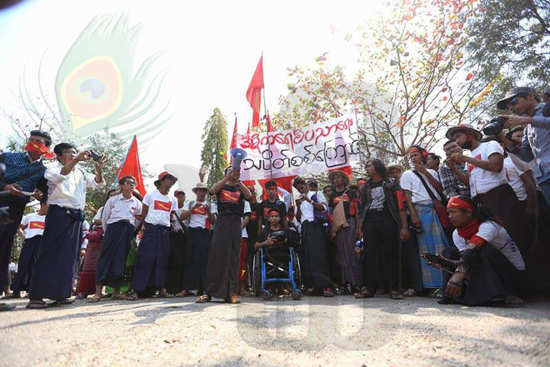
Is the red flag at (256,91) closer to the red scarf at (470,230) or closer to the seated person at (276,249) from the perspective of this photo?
the seated person at (276,249)

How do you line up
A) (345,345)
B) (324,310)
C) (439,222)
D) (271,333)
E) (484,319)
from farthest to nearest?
(439,222) < (324,310) < (484,319) < (271,333) < (345,345)

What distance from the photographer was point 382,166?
185 inches

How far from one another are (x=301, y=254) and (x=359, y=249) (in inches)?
41.6

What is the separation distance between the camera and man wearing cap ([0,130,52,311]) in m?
3.73

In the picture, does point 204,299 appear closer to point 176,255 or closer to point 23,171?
point 176,255

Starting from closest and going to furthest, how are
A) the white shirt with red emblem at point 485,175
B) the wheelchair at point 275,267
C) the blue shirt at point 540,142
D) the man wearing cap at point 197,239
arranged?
the blue shirt at point 540,142, the white shirt with red emblem at point 485,175, the wheelchair at point 275,267, the man wearing cap at point 197,239

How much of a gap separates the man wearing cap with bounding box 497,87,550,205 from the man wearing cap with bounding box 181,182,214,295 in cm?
428

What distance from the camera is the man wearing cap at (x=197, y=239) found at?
5648 millimetres

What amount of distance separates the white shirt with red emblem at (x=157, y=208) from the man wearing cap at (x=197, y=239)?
420 millimetres

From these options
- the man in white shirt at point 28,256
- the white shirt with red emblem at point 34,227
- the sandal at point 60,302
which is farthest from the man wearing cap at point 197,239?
the white shirt with red emblem at point 34,227

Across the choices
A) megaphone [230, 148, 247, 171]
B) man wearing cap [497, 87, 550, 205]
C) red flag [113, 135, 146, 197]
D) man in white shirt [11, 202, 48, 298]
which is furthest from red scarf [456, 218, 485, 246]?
man in white shirt [11, 202, 48, 298]

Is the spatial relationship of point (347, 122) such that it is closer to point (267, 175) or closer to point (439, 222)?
point (267, 175)

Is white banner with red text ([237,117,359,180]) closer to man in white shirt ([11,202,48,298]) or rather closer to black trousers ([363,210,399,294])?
black trousers ([363,210,399,294])

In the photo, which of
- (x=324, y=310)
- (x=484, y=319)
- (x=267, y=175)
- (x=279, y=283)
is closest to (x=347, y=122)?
(x=267, y=175)
